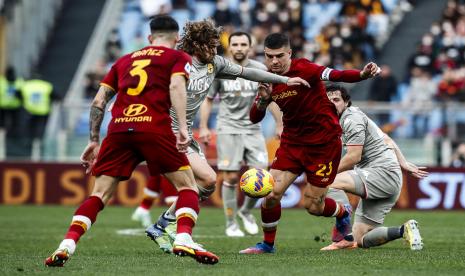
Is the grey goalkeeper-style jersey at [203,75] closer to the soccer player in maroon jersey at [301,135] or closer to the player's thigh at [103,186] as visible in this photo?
the soccer player in maroon jersey at [301,135]

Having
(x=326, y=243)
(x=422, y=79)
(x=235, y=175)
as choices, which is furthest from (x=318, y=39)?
(x=326, y=243)

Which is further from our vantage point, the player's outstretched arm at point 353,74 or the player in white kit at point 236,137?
the player in white kit at point 236,137

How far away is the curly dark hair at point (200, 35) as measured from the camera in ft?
37.1

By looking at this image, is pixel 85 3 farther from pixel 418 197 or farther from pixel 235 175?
pixel 235 175

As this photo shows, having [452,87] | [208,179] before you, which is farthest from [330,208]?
[452,87]

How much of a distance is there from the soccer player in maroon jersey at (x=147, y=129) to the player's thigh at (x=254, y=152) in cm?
546

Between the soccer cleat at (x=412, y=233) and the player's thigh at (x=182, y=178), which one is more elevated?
the player's thigh at (x=182, y=178)

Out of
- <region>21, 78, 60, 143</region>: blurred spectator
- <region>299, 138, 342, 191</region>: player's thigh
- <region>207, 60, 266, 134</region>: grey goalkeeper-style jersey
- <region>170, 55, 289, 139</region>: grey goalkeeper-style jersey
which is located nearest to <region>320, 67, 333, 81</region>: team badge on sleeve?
<region>170, 55, 289, 139</region>: grey goalkeeper-style jersey

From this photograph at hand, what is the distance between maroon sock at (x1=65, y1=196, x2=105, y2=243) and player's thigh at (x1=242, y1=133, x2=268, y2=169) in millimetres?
5719

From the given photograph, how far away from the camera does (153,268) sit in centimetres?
987

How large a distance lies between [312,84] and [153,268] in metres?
2.94

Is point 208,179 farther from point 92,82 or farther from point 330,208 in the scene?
point 92,82

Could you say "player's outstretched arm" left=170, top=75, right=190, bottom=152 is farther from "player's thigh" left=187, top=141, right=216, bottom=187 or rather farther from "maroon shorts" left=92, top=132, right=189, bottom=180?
"player's thigh" left=187, top=141, right=216, bottom=187

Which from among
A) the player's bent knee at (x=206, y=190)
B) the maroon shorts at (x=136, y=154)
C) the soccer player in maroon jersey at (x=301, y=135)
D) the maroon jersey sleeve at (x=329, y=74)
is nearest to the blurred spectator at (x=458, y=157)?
the soccer player in maroon jersey at (x=301, y=135)
